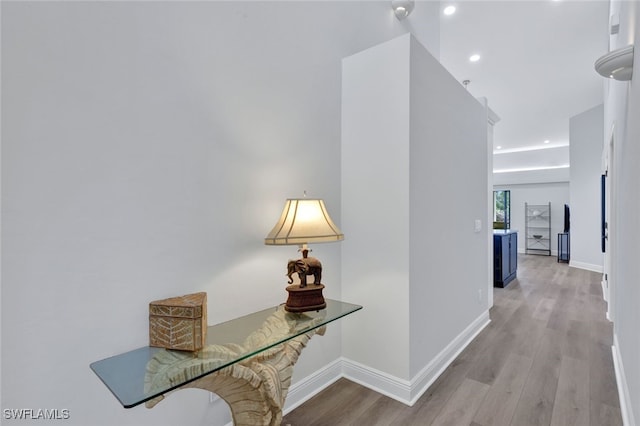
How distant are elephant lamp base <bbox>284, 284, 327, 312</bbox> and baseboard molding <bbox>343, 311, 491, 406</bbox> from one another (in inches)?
32.8

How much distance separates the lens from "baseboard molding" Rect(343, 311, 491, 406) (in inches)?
80.8

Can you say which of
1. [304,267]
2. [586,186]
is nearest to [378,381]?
[304,267]

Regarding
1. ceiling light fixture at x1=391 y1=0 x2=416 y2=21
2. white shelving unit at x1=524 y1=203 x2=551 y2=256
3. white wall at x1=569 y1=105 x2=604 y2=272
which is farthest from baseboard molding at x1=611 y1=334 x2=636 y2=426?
white shelving unit at x1=524 y1=203 x2=551 y2=256

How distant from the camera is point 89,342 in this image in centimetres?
121

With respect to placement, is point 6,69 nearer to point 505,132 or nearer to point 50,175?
point 50,175

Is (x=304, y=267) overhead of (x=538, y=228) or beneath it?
overhead

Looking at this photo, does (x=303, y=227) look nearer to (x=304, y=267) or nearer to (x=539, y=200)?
(x=304, y=267)

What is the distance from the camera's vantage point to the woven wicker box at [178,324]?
4.12ft

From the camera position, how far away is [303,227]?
1.61 m

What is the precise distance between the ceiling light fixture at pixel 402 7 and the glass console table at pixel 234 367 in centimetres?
281

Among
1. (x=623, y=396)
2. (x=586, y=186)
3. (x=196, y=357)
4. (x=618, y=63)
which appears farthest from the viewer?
(x=586, y=186)

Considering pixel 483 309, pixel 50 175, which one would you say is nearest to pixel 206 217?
pixel 50 175

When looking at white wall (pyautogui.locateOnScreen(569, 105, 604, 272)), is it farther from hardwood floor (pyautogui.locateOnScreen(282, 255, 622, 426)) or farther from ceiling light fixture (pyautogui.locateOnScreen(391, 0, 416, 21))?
ceiling light fixture (pyautogui.locateOnScreen(391, 0, 416, 21))

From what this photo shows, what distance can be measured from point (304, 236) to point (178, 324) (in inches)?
26.5
